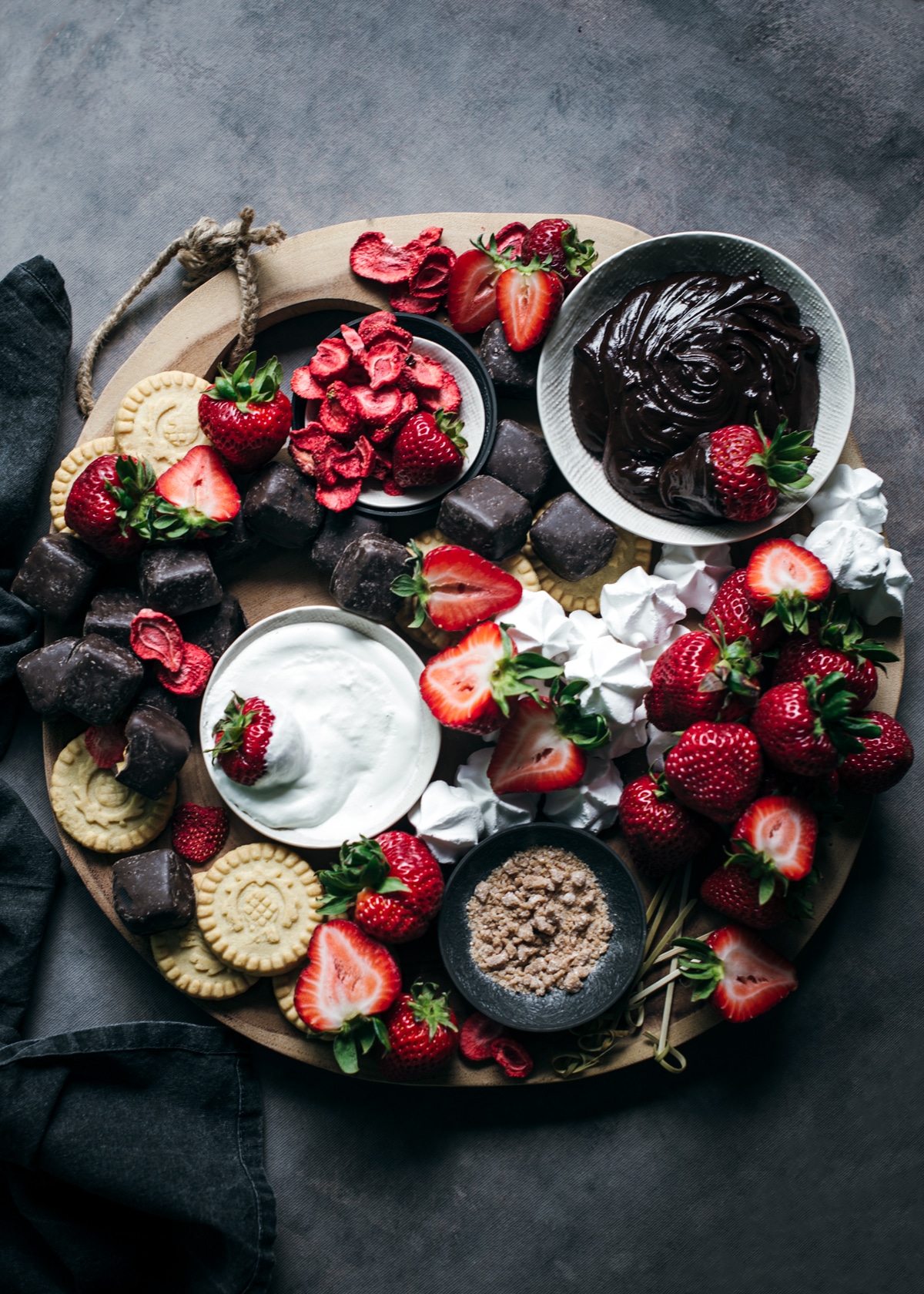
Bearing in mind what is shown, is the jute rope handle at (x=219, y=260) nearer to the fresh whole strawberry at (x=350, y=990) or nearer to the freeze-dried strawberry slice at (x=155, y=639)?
the freeze-dried strawberry slice at (x=155, y=639)

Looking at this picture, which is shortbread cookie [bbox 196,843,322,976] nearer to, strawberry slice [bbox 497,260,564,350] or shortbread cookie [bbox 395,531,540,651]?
shortbread cookie [bbox 395,531,540,651]

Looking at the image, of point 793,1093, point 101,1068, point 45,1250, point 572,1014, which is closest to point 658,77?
point 572,1014

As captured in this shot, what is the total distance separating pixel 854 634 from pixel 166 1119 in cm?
243

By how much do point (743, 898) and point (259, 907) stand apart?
1.39 meters

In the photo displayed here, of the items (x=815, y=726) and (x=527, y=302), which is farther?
(x=527, y=302)

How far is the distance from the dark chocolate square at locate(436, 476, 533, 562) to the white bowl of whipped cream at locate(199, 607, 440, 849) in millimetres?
362

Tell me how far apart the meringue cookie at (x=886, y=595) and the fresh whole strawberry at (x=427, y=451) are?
120 centimetres

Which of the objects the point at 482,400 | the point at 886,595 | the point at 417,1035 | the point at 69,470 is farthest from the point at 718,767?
the point at 69,470

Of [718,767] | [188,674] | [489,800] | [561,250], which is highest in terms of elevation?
[561,250]

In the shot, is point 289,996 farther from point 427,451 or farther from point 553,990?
point 427,451

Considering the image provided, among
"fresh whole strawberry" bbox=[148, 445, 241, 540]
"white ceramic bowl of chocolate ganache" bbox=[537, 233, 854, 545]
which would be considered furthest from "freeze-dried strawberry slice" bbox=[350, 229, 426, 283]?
"fresh whole strawberry" bbox=[148, 445, 241, 540]

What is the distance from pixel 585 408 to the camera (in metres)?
2.42

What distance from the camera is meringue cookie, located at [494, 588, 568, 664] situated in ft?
7.78

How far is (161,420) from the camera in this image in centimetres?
250
